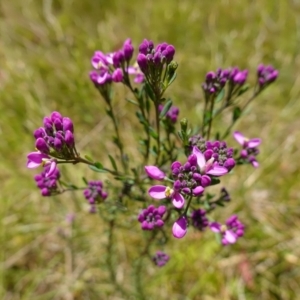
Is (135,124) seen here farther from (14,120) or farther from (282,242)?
(282,242)

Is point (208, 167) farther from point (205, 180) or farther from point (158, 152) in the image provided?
point (158, 152)

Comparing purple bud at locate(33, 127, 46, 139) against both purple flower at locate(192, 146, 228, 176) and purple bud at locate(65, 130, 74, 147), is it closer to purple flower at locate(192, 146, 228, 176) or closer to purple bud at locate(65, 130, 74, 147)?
purple bud at locate(65, 130, 74, 147)

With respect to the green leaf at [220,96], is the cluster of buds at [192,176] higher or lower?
lower

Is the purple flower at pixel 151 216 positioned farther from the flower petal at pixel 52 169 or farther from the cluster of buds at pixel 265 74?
the cluster of buds at pixel 265 74

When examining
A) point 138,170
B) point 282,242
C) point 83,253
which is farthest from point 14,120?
point 282,242

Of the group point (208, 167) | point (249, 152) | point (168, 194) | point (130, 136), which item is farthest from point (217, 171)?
point (130, 136)

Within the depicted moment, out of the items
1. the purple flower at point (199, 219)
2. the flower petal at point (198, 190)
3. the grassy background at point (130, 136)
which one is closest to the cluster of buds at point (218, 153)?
the flower petal at point (198, 190)
